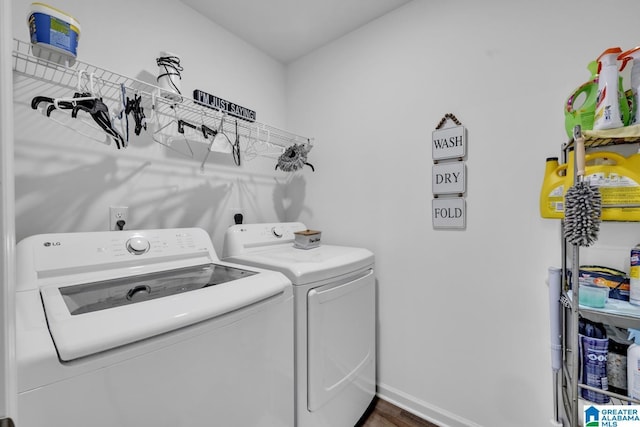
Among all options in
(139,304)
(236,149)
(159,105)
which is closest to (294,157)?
(236,149)

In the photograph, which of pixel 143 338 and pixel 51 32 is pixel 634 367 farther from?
pixel 51 32

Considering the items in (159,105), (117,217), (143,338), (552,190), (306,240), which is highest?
(159,105)

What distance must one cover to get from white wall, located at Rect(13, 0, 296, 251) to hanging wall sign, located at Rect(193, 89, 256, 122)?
0.38 ft

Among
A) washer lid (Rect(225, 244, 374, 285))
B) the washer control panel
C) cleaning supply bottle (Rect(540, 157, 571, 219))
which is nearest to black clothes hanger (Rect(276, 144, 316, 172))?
washer lid (Rect(225, 244, 374, 285))

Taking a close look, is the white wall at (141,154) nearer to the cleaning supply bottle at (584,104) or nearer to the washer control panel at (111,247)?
the washer control panel at (111,247)

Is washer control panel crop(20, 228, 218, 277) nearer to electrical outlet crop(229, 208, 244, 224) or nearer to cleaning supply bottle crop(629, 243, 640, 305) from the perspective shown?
electrical outlet crop(229, 208, 244, 224)

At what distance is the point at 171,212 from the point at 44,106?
737 mm

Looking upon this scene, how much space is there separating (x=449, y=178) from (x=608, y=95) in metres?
0.70

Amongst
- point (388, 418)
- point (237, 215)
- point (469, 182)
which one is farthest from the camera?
point (237, 215)

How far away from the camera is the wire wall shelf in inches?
45.1

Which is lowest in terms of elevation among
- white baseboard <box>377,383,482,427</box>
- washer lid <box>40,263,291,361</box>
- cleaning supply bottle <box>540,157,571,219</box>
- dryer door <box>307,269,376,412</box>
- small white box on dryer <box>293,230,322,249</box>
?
white baseboard <box>377,383,482,427</box>

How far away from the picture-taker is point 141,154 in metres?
1.54

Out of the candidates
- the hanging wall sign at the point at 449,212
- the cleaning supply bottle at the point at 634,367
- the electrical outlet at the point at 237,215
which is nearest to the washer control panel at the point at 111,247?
the electrical outlet at the point at 237,215

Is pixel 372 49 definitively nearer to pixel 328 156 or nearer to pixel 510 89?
pixel 328 156
